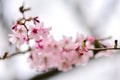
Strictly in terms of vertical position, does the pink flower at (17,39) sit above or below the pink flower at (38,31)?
below

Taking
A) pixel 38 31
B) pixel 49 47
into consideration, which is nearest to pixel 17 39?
pixel 38 31

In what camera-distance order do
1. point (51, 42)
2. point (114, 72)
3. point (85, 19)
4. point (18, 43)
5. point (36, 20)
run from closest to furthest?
1. point (36, 20)
2. point (18, 43)
3. point (51, 42)
4. point (85, 19)
5. point (114, 72)

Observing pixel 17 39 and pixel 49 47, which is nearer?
pixel 17 39

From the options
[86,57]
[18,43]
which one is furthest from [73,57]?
[18,43]

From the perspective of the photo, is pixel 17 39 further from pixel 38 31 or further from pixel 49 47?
pixel 49 47

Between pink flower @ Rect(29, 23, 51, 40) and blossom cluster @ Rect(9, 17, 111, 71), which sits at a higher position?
pink flower @ Rect(29, 23, 51, 40)

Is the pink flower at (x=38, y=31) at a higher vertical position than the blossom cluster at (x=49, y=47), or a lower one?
higher

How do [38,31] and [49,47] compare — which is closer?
[38,31]

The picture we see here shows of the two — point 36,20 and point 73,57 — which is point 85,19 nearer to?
point 73,57
